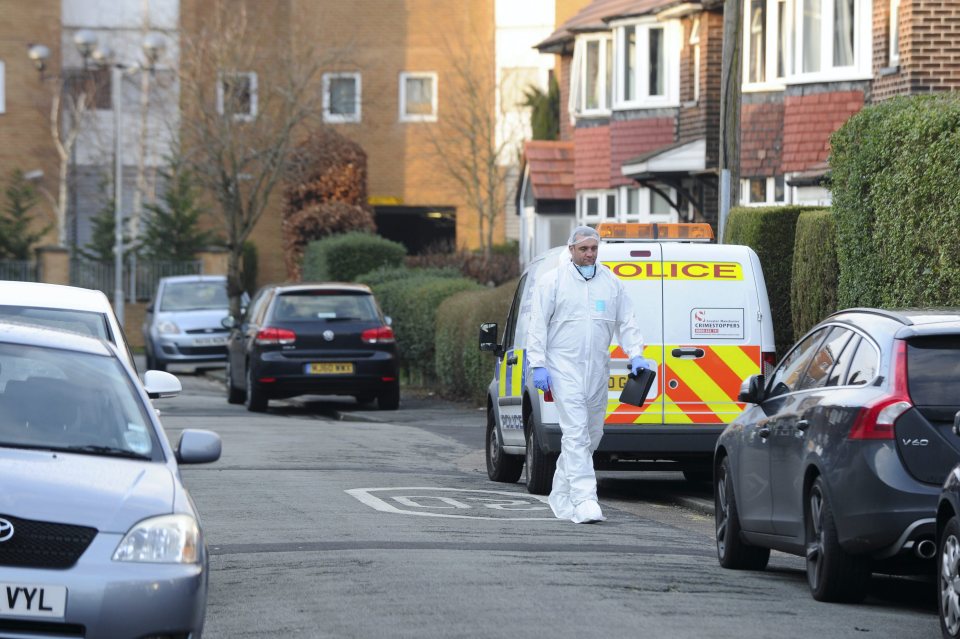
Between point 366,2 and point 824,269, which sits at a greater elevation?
point 366,2

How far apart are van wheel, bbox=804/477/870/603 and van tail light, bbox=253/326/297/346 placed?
14713 millimetres

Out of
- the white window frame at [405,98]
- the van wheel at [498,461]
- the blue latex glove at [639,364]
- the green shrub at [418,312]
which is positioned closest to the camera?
the blue latex glove at [639,364]

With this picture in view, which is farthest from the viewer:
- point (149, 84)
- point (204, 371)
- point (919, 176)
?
point (149, 84)

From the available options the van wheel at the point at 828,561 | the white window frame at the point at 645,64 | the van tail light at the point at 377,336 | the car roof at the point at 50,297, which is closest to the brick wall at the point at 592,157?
the white window frame at the point at 645,64

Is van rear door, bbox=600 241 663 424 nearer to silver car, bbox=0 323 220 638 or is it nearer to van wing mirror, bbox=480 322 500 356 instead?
van wing mirror, bbox=480 322 500 356

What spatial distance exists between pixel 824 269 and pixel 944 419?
9.35m

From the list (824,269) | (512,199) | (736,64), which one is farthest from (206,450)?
(512,199)

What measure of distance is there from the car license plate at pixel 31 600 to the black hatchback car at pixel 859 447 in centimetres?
363

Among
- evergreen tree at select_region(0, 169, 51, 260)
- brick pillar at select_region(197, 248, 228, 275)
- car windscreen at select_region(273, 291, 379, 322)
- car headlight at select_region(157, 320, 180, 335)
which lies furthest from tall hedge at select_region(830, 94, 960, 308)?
evergreen tree at select_region(0, 169, 51, 260)

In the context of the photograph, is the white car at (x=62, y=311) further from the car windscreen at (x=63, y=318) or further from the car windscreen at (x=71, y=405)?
the car windscreen at (x=71, y=405)

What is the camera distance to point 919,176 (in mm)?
13695

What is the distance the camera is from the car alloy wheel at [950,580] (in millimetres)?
7133

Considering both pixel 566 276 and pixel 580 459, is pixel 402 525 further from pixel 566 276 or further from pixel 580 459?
pixel 566 276

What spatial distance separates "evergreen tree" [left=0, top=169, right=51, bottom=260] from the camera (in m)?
46.8
